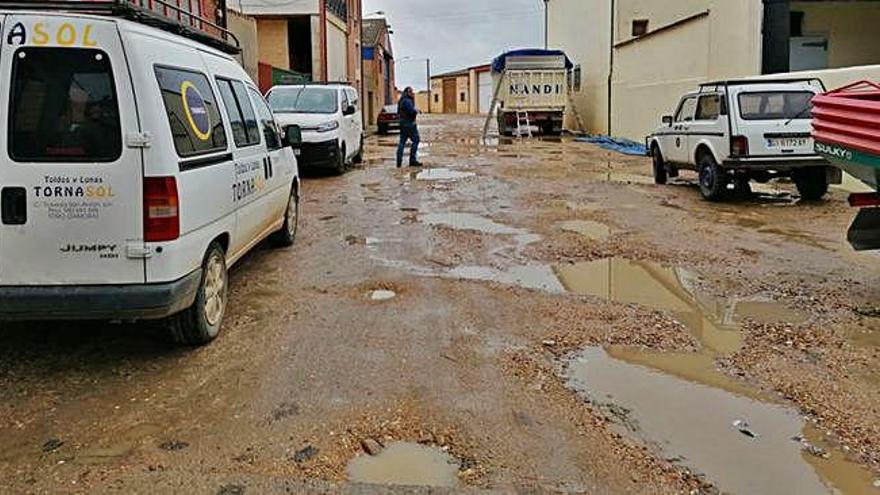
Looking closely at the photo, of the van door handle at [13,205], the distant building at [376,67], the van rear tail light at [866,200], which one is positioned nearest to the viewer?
the van door handle at [13,205]

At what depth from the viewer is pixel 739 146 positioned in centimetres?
1154

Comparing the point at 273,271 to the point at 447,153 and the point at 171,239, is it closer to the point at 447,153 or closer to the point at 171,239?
the point at 171,239

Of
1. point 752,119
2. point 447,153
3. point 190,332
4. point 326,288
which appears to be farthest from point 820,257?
point 447,153

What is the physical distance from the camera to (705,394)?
15.1ft

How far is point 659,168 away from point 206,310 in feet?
37.6

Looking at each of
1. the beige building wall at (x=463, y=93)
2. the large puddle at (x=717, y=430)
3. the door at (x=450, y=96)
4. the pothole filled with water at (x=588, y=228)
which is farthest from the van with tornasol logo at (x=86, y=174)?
the door at (x=450, y=96)

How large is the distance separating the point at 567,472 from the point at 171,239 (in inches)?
101

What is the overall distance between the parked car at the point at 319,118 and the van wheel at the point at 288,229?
657 cm

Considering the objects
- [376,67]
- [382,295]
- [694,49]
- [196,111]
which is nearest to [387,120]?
[376,67]

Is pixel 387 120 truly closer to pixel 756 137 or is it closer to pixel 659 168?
pixel 659 168

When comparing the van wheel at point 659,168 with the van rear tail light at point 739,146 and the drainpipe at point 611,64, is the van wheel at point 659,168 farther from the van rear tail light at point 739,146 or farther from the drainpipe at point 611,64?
the drainpipe at point 611,64

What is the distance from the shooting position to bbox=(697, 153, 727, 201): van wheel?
474 inches

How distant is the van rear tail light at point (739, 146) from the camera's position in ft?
37.7

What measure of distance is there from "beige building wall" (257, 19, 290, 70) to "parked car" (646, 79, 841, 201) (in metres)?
21.2
